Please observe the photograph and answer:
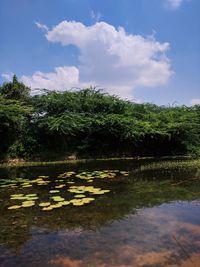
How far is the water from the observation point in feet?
10.7

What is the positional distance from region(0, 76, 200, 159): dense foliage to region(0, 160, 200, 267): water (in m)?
7.36

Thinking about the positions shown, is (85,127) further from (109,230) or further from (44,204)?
(109,230)

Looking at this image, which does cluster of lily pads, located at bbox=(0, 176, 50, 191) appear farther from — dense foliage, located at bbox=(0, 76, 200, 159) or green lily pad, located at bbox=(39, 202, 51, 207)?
dense foliage, located at bbox=(0, 76, 200, 159)

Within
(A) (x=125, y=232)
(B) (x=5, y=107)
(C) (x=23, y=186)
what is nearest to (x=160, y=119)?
(B) (x=5, y=107)

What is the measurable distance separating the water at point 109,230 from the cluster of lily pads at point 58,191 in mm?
110

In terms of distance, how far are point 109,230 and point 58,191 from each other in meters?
2.71

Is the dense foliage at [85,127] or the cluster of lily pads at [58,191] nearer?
the cluster of lily pads at [58,191]

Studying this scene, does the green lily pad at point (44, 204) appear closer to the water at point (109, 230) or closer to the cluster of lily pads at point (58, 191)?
the cluster of lily pads at point (58, 191)

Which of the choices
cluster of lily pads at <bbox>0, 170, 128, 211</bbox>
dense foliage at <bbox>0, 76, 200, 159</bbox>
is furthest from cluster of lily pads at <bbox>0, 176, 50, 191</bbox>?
dense foliage at <bbox>0, 76, 200, 159</bbox>

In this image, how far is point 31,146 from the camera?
14.3m

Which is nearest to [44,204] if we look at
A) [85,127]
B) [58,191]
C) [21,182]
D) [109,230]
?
[58,191]

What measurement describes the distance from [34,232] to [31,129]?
1085cm

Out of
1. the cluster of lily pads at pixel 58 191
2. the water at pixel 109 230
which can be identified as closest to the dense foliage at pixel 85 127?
the cluster of lily pads at pixel 58 191

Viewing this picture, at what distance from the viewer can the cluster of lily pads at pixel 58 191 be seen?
18.2ft
